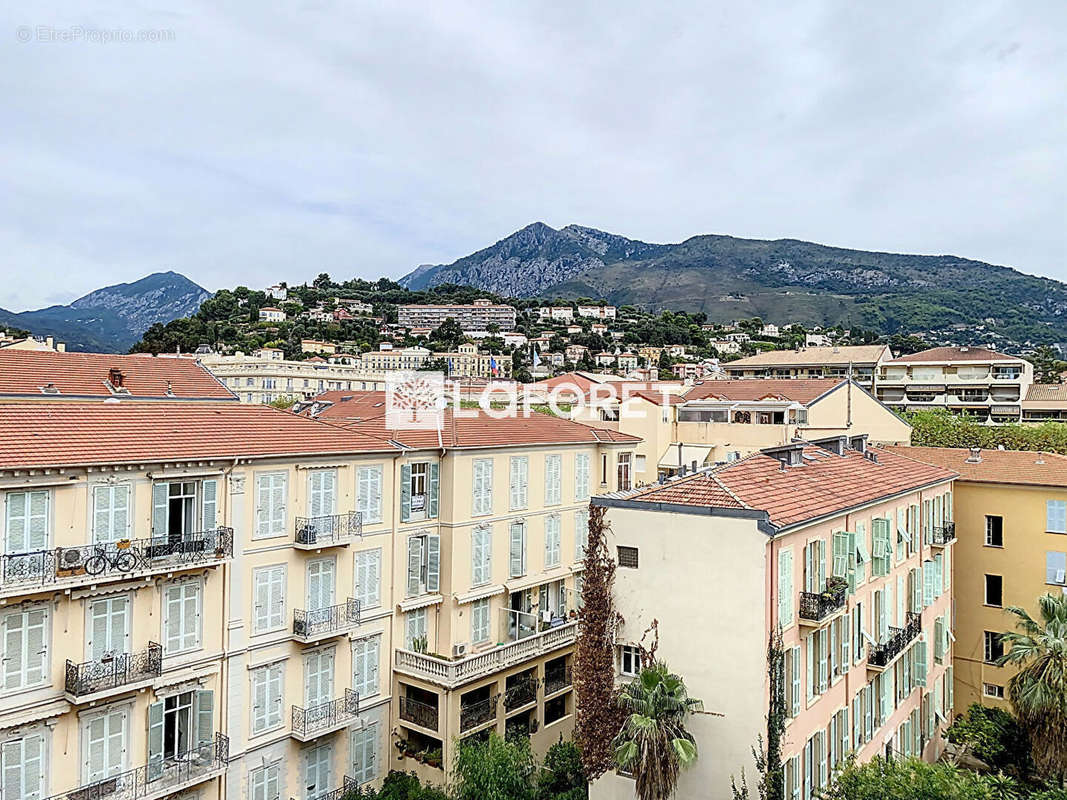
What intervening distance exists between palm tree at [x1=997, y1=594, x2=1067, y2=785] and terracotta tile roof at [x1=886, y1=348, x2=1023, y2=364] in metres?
74.8

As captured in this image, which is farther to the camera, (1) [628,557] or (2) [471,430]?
(2) [471,430]

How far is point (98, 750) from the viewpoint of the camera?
19.4m

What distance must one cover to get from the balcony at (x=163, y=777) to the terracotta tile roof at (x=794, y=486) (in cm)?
1446

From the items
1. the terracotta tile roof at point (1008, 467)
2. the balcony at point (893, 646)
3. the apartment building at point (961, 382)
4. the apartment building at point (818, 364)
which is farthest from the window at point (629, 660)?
the apartment building at point (818, 364)

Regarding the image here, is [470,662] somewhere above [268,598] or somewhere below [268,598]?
below

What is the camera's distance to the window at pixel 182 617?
20.9 metres

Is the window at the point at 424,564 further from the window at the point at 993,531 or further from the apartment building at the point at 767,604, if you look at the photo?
the window at the point at 993,531

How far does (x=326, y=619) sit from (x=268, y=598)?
2362 millimetres

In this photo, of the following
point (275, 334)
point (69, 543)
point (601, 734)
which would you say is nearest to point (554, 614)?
point (601, 734)

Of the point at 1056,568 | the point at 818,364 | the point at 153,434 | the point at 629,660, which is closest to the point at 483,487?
the point at 629,660

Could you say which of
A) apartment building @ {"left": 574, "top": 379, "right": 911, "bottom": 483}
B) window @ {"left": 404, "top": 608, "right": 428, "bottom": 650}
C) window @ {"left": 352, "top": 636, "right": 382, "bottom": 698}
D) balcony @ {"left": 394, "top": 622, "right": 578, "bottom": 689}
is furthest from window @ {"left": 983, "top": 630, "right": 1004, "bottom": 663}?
window @ {"left": 352, "top": 636, "right": 382, "bottom": 698}

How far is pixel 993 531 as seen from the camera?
33.8 meters

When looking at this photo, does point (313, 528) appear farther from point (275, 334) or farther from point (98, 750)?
point (275, 334)

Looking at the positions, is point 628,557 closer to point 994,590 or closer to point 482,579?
point 482,579
